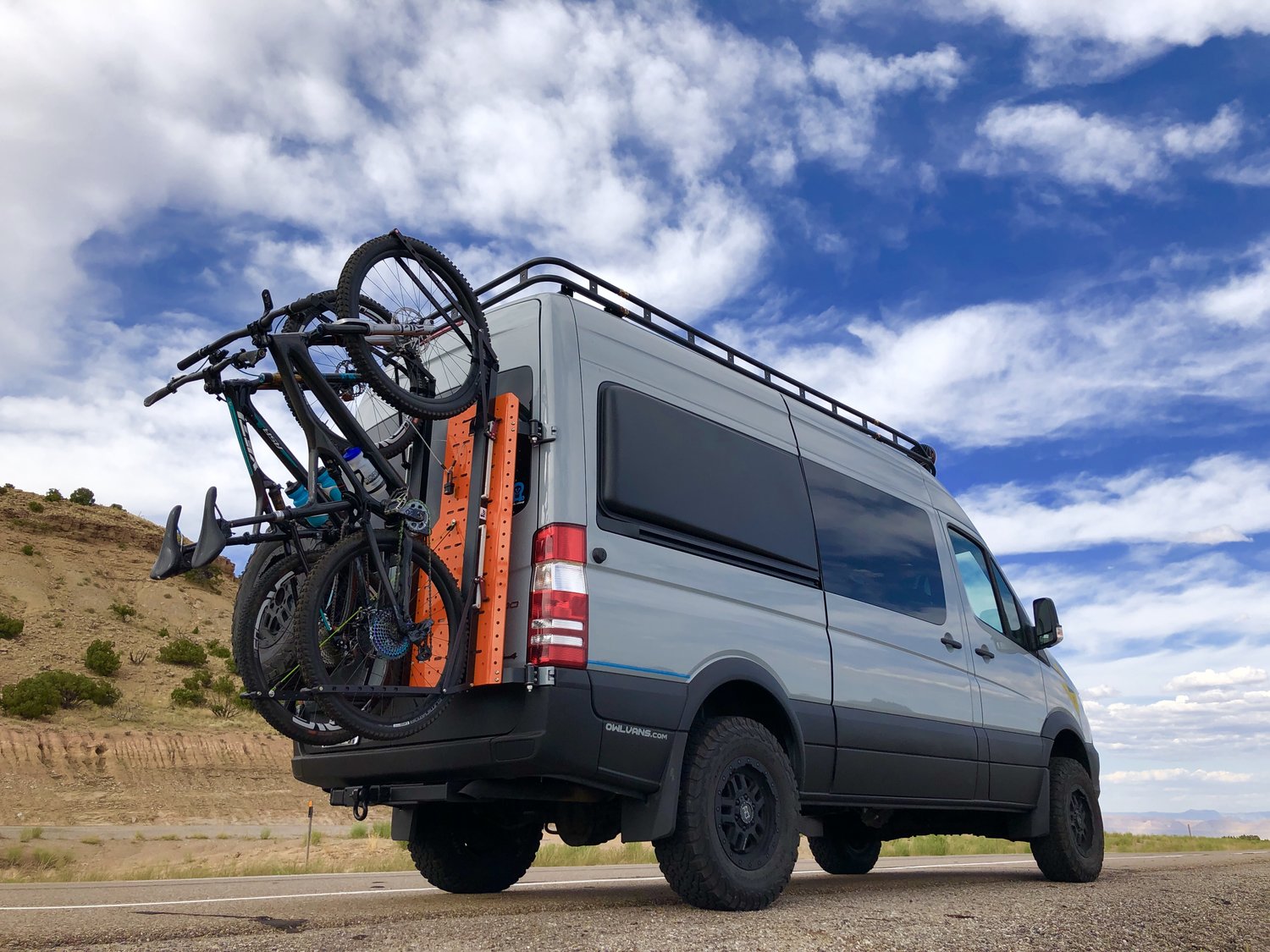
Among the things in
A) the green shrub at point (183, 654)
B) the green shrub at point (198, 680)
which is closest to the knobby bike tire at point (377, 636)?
the green shrub at point (198, 680)

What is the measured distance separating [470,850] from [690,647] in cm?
247

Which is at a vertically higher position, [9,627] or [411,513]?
[9,627]

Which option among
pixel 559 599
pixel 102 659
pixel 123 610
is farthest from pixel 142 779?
pixel 559 599

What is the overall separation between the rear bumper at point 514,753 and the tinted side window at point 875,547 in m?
2.15

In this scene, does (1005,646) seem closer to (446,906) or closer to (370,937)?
(446,906)

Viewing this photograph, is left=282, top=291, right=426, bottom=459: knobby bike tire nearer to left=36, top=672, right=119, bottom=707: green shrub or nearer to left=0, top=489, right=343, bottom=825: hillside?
left=0, top=489, right=343, bottom=825: hillside

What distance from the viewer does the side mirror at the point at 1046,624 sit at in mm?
8734

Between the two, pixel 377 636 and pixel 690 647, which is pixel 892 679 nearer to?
pixel 690 647

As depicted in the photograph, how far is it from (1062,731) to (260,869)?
842 centimetres

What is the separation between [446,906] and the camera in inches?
227

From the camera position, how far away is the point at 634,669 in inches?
199

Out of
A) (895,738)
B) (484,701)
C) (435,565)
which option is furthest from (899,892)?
(435,565)

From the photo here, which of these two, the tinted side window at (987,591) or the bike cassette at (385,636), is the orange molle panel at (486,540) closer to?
the bike cassette at (385,636)

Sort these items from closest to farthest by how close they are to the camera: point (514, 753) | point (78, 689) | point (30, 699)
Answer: point (514, 753)
point (30, 699)
point (78, 689)
